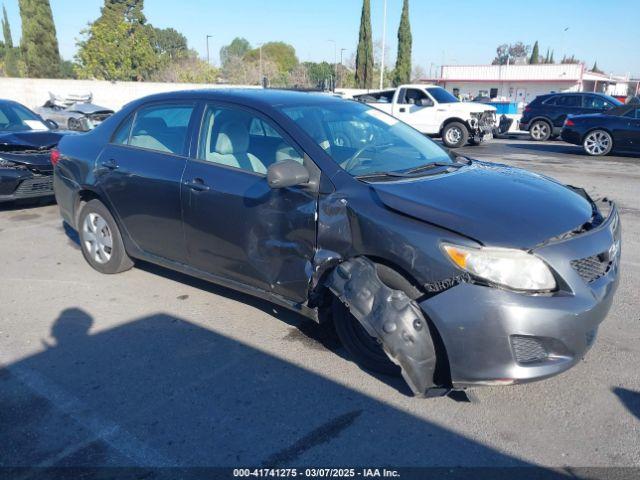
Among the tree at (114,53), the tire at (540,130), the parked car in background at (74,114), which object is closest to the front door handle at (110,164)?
the parked car in background at (74,114)

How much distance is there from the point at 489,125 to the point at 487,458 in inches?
617

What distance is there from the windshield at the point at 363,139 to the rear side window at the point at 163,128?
3.11 ft

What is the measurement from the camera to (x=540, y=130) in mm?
19562

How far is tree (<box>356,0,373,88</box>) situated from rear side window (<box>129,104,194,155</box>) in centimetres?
4296

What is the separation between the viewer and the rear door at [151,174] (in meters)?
4.16

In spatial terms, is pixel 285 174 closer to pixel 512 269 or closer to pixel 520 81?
pixel 512 269

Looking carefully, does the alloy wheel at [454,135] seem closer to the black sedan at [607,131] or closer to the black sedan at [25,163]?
the black sedan at [607,131]

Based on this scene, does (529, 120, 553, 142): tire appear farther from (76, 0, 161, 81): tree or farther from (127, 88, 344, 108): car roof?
(76, 0, 161, 81): tree

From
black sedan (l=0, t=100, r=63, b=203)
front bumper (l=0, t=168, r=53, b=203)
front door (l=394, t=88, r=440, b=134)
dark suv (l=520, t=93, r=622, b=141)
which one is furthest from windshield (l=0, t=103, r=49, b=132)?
dark suv (l=520, t=93, r=622, b=141)

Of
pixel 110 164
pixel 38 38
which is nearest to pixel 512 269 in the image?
pixel 110 164

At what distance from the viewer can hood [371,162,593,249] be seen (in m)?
2.77

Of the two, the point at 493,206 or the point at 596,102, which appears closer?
the point at 493,206

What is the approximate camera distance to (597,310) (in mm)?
→ 2783

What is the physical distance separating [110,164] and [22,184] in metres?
3.39
